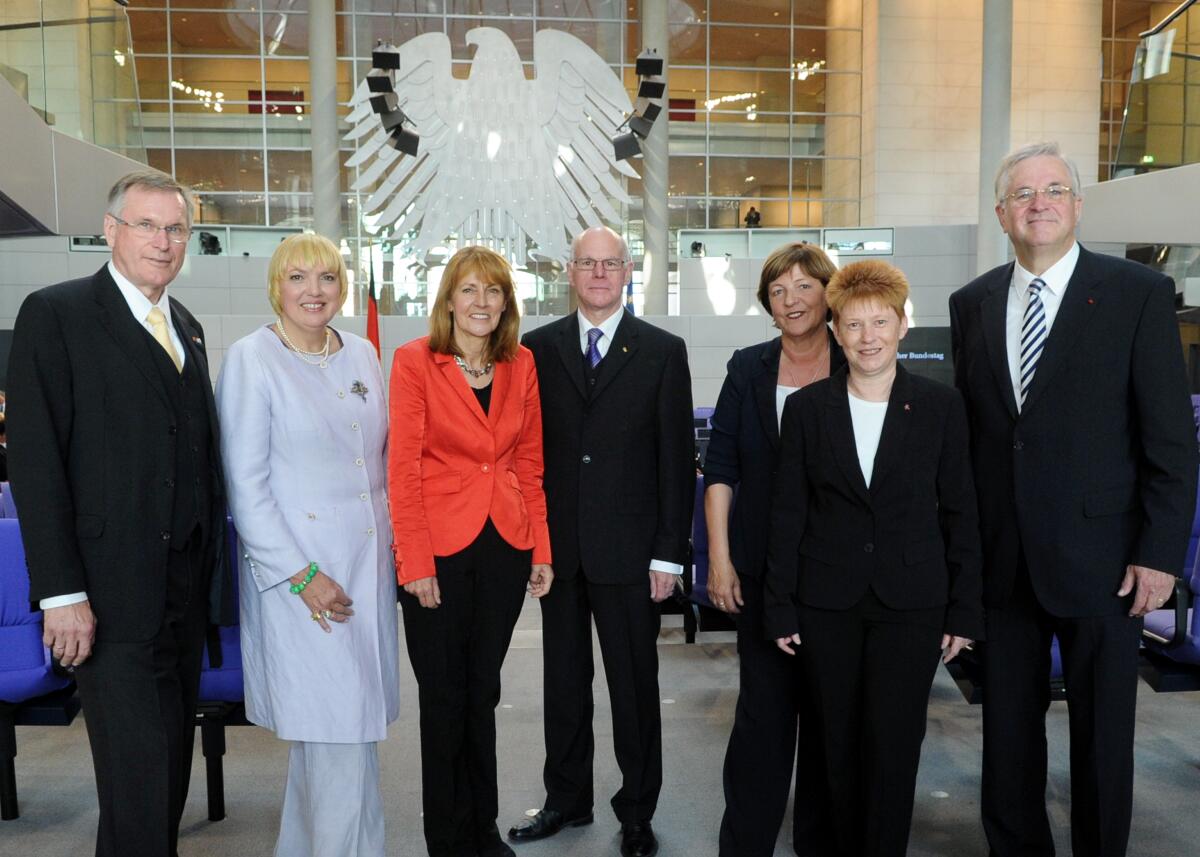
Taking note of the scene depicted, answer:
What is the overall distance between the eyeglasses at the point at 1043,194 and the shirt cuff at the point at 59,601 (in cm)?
225

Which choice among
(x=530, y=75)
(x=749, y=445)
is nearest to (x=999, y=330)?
(x=749, y=445)

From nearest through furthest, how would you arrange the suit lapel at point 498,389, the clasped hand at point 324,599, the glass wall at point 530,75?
the clasped hand at point 324,599
the suit lapel at point 498,389
the glass wall at point 530,75

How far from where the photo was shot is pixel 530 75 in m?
19.5

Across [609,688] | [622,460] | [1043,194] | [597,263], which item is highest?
[1043,194]

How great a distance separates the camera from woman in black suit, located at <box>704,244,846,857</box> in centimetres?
269

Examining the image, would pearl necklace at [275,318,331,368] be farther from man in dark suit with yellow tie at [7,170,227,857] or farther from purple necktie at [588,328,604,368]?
purple necktie at [588,328,604,368]

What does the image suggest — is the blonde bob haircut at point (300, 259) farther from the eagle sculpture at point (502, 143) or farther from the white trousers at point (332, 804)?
the eagle sculpture at point (502, 143)

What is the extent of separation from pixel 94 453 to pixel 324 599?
596 mm

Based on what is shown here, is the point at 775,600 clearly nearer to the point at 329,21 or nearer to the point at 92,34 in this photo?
the point at 92,34

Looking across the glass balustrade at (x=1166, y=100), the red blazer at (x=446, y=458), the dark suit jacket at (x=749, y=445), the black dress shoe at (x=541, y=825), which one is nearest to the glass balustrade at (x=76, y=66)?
the red blazer at (x=446, y=458)

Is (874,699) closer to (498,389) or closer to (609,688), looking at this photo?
(609,688)

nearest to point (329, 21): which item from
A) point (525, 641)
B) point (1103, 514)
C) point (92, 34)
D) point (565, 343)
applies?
point (92, 34)

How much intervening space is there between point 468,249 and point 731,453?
0.89m

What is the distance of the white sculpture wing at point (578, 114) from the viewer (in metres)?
10.3
